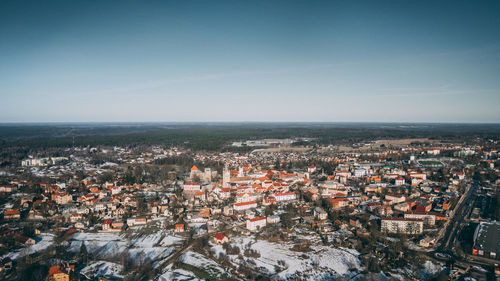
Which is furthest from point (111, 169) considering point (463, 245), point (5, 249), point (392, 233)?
point (463, 245)

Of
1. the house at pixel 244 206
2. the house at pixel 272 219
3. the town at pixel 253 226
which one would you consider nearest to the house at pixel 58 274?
the town at pixel 253 226

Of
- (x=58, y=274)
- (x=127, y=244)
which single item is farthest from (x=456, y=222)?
(x=58, y=274)

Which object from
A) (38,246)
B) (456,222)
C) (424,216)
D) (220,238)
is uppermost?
(424,216)

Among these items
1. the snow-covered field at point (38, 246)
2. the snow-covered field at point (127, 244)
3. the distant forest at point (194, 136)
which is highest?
the distant forest at point (194, 136)

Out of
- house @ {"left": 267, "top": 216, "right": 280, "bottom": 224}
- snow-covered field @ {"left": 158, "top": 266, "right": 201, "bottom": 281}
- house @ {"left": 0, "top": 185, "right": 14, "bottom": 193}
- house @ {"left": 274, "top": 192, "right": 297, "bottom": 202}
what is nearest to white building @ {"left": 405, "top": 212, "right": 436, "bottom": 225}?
house @ {"left": 267, "top": 216, "right": 280, "bottom": 224}

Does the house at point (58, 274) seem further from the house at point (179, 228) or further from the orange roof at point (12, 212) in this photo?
the orange roof at point (12, 212)

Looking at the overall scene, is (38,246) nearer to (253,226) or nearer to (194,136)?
(253,226)

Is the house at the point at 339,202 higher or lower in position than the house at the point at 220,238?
higher
